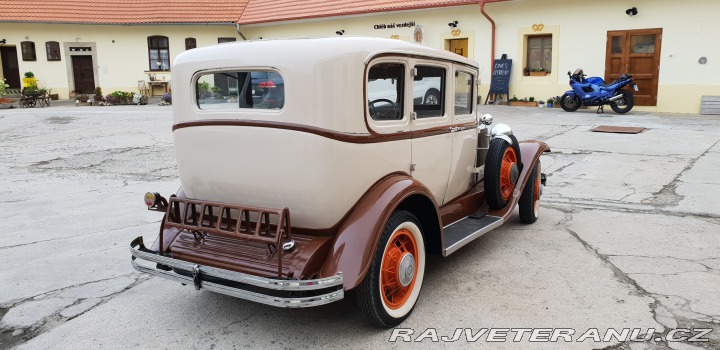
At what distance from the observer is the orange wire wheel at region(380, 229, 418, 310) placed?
126 inches

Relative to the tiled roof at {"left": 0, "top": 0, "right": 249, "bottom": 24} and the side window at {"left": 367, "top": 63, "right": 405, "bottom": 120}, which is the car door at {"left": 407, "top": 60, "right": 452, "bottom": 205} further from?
the tiled roof at {"left": 0, "top": 0, "right": 249, "bottom": 24}

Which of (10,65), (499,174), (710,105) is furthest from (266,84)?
(10,65)

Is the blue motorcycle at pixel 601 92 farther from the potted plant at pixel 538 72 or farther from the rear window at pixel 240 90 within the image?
the rear window at pixel 240 90

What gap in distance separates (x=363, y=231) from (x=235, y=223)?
819 millimetres

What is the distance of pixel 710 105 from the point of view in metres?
13.7

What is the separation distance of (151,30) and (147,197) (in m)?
22.9

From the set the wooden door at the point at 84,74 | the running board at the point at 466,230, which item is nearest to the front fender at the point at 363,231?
the running board at the point at 466,230

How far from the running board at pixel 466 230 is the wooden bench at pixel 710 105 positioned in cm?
1206

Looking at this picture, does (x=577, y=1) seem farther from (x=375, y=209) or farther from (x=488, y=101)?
(x=375, y=209)

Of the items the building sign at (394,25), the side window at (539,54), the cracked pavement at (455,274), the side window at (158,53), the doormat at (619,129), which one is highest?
the building sign at (394,25)

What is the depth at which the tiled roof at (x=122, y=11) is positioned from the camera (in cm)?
2295

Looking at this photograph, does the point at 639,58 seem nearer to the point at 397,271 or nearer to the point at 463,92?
the point at 463,92

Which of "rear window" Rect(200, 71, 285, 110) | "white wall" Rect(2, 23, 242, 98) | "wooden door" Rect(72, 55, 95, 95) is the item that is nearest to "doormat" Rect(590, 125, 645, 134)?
"rear window" Rect(200, 71, 285, 110)

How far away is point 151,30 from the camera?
950 inches
